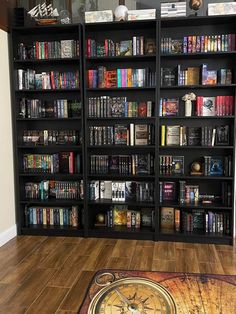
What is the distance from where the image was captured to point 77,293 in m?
2.29

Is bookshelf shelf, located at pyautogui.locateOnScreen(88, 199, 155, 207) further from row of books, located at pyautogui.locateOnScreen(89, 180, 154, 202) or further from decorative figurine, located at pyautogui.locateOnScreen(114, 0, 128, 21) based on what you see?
decorative figurine, located at pyautogui.locateOnScreen(114, 0, 128, 21)

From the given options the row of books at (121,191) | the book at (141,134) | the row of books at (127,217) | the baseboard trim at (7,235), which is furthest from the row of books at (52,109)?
the baseboard trim at (7,235)

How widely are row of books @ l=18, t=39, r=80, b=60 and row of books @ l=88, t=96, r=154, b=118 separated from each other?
1.81ft

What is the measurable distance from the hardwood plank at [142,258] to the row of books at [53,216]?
2.66ft

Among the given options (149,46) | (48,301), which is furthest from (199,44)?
(48,301)

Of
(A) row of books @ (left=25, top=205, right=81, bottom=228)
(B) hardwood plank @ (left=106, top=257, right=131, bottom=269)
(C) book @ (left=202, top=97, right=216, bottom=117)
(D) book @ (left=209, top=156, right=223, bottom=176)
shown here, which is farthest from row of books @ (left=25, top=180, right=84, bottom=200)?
(C) book @ (left=202, top=97, right=216, bottom=117)

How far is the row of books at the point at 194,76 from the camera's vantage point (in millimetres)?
3172

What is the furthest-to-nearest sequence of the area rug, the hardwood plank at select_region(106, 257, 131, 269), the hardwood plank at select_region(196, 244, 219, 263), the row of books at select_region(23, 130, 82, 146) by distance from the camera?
the row of books at select_region(23, 130, 82, 146) → the hardwood plank at select_region(196, 244, 219, 263) → the hardwood plank at select_region(106, 257, 131, 269) → the area rug

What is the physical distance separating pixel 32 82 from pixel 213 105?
2012 millimetres

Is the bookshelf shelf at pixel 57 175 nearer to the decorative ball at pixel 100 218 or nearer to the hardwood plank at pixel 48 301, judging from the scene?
the decorative ball at pixel 100 218

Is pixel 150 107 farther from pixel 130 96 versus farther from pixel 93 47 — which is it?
pixel 93 47

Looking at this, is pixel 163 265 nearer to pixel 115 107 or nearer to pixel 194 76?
pixel 115 107

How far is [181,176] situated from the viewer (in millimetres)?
3250

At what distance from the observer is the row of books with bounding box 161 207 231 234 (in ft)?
10.7
